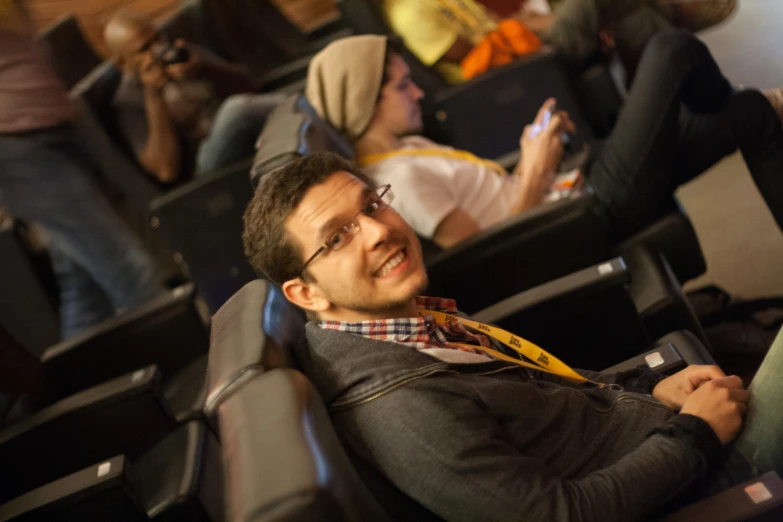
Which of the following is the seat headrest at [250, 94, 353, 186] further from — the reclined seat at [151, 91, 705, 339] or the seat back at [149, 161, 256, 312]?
the seat back at [149, 161, 256, 312]

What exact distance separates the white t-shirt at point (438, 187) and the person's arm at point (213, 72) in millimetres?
1051

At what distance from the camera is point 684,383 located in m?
1.19

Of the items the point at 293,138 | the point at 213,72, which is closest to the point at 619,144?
→ the point at 293,138

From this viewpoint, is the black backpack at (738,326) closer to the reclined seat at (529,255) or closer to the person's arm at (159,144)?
the reclined seat at (529,255)

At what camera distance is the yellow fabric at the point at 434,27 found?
271 centimetres

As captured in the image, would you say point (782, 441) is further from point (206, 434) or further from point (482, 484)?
point (206, 434)

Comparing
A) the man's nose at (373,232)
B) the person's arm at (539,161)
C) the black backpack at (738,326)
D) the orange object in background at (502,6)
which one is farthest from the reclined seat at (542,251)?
the orange object in background at (502,6)

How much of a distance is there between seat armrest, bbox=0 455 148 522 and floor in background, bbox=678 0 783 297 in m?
1.71

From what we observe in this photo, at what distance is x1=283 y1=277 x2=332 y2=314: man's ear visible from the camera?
3.71ft

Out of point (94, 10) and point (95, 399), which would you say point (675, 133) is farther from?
point (94, 10)

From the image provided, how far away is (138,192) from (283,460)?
7.10 ft

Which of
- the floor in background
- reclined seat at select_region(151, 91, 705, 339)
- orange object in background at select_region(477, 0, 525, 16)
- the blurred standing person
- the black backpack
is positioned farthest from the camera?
orange object in background at select_region(477, 0, 525, 16)

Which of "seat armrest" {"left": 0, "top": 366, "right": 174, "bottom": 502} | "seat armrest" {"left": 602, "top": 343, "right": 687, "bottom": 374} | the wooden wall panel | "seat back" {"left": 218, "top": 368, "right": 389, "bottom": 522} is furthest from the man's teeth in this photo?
the wooden wall panel

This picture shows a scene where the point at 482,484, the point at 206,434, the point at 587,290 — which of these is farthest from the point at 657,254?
the point at 206,434
